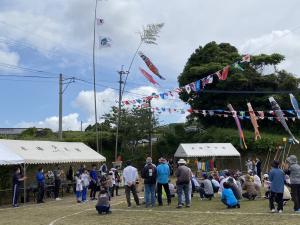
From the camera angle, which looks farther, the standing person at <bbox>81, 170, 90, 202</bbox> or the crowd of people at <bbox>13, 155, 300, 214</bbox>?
the standing person at <bbox>81, 170, 90, 202</bbox>

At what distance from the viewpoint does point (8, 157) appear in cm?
1998

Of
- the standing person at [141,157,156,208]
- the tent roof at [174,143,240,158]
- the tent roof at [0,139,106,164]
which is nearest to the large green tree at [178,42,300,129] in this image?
the tent roof at [174,143,240,158]

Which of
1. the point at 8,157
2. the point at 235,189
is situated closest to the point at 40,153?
the point at 8,157

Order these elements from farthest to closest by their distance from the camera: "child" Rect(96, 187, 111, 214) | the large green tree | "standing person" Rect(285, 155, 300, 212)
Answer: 1. the large green tree
2. "child" Rect(96, 187, 111, 214)
3. "standing person" Rect(285, 155, 300, 212)

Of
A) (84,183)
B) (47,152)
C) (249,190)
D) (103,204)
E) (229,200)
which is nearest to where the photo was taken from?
(103,204)

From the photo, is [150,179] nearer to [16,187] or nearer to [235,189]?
[235,189]

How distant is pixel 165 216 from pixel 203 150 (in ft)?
69.2

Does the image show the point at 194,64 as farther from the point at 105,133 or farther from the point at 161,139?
the point at 105,133

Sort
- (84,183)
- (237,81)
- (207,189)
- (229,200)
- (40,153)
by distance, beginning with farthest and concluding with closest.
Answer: (237,81) < (40,153) < (84,183) < (207,189) < (229,200)

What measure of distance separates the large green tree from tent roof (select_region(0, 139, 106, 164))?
17.7 meters

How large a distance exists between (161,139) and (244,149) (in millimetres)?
8643

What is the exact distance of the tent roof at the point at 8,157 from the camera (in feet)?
63.8

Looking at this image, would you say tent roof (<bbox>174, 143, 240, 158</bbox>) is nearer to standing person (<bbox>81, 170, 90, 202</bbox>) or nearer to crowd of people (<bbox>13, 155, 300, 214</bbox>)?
crowd of people (<bbox>13, 155, 300, 214</bbox>)

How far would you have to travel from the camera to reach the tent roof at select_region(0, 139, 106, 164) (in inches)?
850
